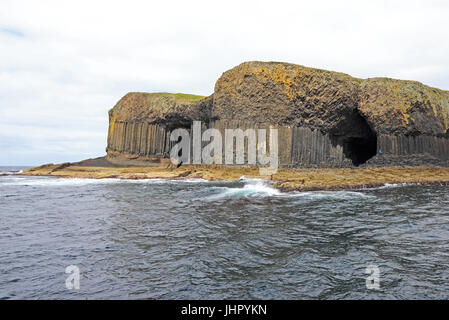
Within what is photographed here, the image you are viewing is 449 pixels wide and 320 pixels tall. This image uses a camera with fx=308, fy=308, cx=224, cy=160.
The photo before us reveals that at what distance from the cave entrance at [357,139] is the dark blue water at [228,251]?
22332mm

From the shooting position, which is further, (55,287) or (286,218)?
(286,218)

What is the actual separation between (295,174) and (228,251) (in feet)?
70.6

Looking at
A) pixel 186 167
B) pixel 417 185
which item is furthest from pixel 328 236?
pixel 186 167

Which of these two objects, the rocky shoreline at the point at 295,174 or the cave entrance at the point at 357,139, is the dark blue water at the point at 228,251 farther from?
the cave entrance at the point at 357,139

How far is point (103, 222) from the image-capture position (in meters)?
12.1

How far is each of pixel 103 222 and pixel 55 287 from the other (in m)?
6.37

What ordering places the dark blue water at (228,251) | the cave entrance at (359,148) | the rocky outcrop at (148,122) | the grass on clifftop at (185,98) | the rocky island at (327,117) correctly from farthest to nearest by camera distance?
the grass on clifftop at (185,98) < the rocky outcrop at (148,122) < the cave entrance at (359,148) < the rocky island at (327,117) < the dark blue water at (228,251)

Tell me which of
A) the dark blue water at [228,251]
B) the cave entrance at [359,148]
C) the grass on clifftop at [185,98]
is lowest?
the dark blue water at [228,251]

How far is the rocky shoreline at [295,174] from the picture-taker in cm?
2300

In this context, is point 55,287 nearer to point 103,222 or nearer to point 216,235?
point 216,235

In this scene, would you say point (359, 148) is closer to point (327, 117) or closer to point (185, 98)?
point (327, 117)

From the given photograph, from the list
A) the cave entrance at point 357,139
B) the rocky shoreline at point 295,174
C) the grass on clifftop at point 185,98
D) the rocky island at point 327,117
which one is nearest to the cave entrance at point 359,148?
the cave entrance at point 357,139

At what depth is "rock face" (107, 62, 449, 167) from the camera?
33.7 m

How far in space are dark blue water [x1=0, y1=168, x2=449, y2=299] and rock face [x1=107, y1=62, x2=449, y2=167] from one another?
65.7 feet
